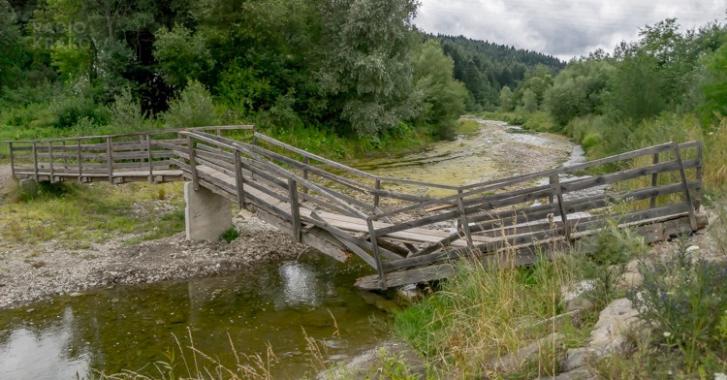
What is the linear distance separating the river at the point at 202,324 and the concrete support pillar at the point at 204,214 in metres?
2.08

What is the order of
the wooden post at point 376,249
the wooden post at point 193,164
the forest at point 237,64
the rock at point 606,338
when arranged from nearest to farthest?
the rock at point 606,338 → the wooden post at point 376,249 → the wooden post at point 193,164 → the forest at point 237,64

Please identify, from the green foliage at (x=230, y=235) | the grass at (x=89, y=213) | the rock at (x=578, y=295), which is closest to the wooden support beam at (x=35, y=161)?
the grass at (x=89, y=213)

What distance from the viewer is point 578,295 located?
17.6 feet

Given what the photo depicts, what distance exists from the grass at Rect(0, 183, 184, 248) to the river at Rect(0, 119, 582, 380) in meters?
3.59

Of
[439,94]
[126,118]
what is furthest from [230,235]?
[439,94]

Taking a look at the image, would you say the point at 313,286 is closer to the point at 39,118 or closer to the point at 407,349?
the point at 407,349

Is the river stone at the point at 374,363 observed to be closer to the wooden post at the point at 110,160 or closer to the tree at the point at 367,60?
the wooden post at the point at 110,160

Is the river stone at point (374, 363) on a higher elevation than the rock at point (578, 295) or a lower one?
lower

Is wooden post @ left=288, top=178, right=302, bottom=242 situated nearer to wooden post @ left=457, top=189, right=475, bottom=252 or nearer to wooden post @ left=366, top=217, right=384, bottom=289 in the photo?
wooden post @ left=366, top=217, right=384, bottom=289

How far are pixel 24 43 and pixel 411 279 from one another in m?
36.8

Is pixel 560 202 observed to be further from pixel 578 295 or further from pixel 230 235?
pixel 230 235

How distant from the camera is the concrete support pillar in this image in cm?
1295

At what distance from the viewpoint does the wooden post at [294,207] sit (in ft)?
32.1

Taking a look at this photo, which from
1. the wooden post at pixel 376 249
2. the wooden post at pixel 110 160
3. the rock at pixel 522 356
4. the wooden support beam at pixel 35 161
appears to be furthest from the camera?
the wooden support beam at pixel 35 161
